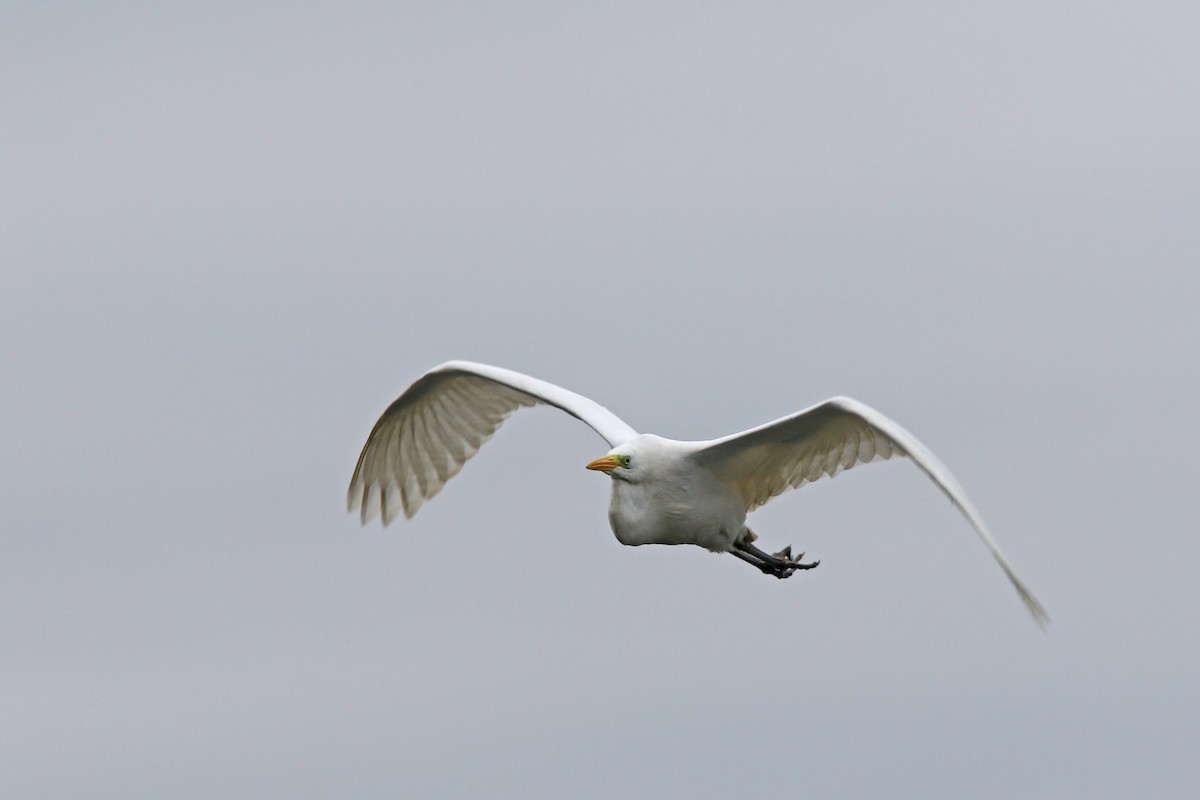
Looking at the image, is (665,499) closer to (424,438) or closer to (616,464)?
(616,464)

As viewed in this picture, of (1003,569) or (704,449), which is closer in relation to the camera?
(1003,569)

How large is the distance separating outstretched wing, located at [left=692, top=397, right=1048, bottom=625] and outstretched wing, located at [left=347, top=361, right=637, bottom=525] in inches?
173

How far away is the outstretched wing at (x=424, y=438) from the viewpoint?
29250 mm

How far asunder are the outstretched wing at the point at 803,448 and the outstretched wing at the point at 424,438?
4.41 m

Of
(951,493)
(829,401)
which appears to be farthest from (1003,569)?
(829,401)

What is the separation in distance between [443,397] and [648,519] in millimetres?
5679

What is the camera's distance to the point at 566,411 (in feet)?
88.7

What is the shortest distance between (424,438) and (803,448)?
660 cm

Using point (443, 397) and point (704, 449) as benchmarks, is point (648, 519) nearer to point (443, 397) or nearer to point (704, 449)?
point (704, 449)

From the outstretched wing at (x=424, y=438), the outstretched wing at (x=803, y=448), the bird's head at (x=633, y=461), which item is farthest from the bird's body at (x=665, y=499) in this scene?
the outstretched wing at (x=424, y=438)

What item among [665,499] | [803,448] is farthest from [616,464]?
[803,448]

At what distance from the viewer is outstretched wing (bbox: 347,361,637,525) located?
96.0 feet

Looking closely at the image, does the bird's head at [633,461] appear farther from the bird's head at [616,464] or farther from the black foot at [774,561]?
the black foot at [774,561]

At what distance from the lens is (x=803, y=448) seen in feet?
83.0
